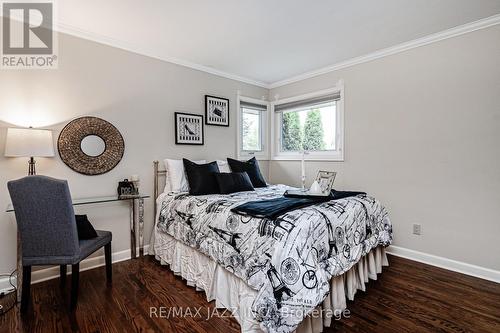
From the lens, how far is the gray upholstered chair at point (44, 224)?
1826 mm

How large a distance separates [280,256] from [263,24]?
2239 mm

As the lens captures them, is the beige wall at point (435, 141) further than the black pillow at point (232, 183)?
No

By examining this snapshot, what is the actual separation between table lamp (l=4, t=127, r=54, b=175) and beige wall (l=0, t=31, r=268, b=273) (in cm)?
35

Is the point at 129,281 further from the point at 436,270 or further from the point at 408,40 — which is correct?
the point at 408,40

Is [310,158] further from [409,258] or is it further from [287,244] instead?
[287,244]

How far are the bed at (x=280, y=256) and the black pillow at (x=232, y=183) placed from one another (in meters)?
0.13

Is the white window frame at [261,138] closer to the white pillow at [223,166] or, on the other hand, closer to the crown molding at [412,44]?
the white pillow at [223,166]

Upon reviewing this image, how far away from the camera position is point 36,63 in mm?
2482

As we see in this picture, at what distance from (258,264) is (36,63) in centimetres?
287

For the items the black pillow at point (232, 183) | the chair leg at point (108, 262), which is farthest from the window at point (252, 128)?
the chair leg at point (108, 262)

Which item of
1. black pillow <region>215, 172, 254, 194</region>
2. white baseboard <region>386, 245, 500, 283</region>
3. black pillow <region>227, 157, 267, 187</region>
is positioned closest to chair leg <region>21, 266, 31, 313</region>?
black pillow <region>215, 172, 254, 194</region>

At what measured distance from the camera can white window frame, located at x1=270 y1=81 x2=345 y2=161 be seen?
3.62m

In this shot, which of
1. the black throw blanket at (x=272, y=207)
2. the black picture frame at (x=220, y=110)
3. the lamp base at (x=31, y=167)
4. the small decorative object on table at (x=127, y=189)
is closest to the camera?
the black throw blanket at (x=272, y=207)

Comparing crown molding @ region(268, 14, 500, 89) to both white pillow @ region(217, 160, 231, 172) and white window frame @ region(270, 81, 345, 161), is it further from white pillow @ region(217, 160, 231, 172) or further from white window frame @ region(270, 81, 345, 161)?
white pillow @ region(217, 160, 231, 172)
